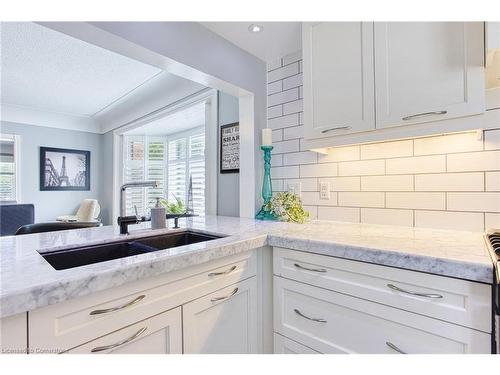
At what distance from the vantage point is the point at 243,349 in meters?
1.18

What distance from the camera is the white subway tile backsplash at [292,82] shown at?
186 centimetres

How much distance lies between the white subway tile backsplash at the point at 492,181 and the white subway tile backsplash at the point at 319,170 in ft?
2.38

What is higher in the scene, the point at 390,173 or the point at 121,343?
the point at 390,173

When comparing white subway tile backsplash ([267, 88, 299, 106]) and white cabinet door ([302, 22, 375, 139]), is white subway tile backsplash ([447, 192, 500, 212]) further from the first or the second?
white subway tile backsplash ([267, 88, 299, 106])

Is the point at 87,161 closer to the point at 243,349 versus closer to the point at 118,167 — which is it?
the point at 118,167

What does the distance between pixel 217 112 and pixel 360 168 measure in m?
1.37

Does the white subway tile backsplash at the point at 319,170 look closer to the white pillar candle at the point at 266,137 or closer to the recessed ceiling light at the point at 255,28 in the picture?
the white pillar candle at the point at 266,137

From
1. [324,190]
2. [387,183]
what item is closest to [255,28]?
[324,190]

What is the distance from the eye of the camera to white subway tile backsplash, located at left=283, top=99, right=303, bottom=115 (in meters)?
1.86

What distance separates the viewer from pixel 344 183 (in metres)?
1.65

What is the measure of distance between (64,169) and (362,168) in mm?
4990

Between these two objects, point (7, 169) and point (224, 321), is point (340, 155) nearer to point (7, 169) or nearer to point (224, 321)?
point (224, 321)

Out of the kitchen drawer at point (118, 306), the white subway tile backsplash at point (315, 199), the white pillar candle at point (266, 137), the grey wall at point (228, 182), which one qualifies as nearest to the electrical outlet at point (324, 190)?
the white subway tile backsplash at point (315, 199)
